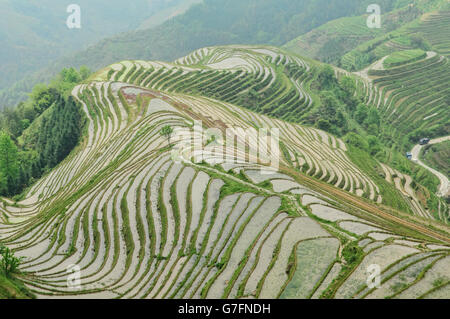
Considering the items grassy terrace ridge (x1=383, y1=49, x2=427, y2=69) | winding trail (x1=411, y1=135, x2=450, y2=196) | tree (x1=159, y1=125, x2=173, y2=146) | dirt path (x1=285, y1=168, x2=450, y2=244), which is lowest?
winding trail (x1=411, y1=135, x2=450, y2=196)

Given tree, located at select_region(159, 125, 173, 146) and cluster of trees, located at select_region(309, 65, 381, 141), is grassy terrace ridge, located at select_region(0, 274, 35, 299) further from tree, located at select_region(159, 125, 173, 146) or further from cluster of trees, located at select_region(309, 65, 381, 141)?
cluster of trees, located at select_region(309, 65, 381, 141)

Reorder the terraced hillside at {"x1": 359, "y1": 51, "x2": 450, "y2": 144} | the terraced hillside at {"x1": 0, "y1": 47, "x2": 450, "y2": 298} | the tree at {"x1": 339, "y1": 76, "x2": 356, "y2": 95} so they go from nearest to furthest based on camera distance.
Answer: the terraced hillside at {"x1": 0, "y1": 47, "x2": 450, "y2": 298} < the terraced hillside at {"x1": 359, "y1": 51, "x2": 450, "y2": 144} < the tree at {"x1": 339, "y1": 76, "x2": 356, "y2": 95}

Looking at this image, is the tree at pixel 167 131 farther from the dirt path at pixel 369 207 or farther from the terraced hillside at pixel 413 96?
the terraced hillside at pixel 413 96

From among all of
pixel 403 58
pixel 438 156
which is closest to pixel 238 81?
pixel 438 156

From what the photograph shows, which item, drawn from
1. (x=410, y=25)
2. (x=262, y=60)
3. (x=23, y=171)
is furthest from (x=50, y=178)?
(x=410, y=25)

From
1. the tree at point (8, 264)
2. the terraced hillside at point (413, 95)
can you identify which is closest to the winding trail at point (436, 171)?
the terraced hillside at point (413, 95)

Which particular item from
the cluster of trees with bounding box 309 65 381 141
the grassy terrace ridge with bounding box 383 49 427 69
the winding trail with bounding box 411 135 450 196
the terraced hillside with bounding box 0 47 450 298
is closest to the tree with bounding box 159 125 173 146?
the terraced hillside with bounding box 0 47 450 298

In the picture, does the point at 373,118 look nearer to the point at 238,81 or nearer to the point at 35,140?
the point at 238,81
